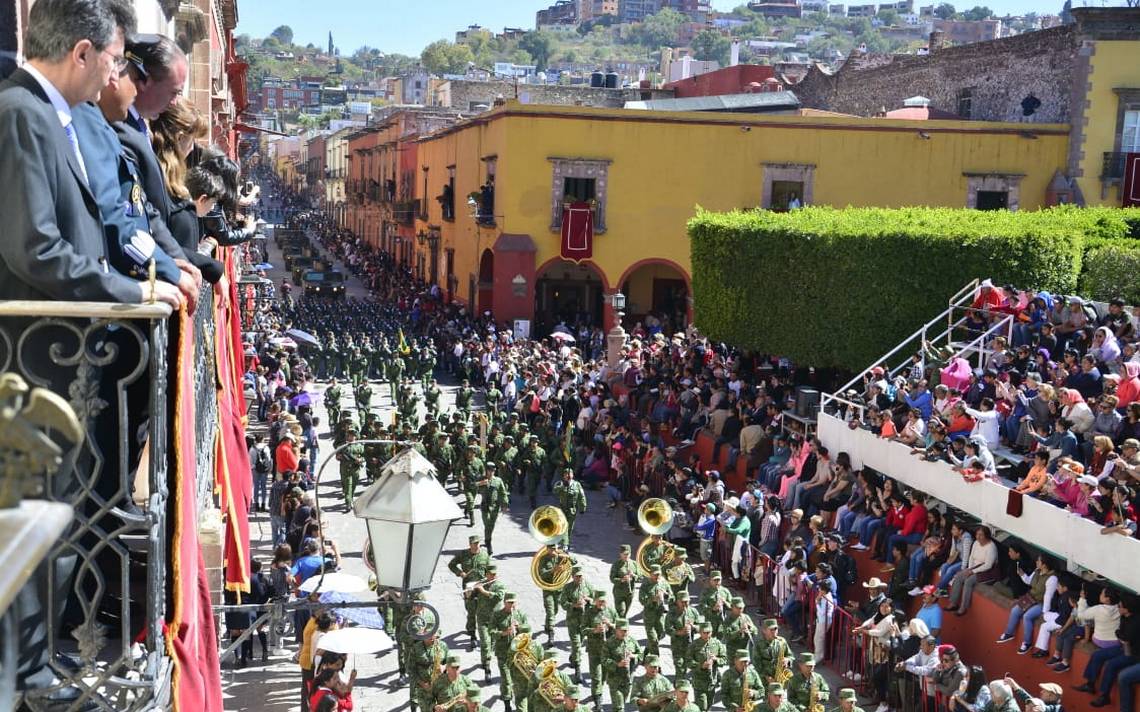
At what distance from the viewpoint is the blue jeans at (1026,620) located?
12.9m

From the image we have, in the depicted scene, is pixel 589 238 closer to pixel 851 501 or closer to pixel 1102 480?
pixel 851 501

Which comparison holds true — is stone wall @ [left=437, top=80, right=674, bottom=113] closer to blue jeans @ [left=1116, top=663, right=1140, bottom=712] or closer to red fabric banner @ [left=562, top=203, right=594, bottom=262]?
red fabric banner @ [left=562, top=203, right=594, bottom=262]

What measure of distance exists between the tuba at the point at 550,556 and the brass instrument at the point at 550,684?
278 centimetres

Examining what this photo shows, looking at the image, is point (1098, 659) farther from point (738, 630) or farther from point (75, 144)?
point (75, 144)

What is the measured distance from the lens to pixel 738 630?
13695 millimetres

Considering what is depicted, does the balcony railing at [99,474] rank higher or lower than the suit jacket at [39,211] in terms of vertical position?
lower

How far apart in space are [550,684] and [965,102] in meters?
32.0

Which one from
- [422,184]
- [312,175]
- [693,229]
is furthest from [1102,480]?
[312,175]

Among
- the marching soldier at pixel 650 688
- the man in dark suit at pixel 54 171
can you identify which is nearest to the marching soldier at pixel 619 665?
the marching soldier at pixel 650 688

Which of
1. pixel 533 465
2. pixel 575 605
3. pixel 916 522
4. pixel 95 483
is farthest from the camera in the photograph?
pixel 533 465

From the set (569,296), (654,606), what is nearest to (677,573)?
(654,606)

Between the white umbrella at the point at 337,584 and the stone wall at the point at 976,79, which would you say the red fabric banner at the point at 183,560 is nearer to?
the white umbrella at the point at 337,584

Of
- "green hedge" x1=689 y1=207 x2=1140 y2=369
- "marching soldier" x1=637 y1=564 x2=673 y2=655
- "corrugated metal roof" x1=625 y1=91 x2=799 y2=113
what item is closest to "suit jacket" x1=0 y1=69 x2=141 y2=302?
"marching soldier" x1=637 y1=564 x2=673 y2=655

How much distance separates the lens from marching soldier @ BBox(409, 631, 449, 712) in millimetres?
11945
